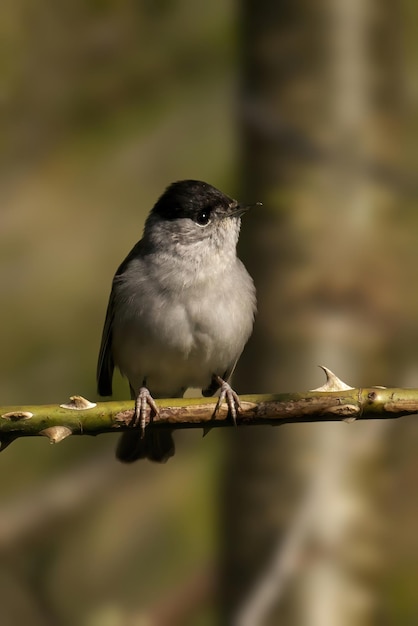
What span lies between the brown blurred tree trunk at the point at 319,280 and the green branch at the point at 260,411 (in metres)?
1.36

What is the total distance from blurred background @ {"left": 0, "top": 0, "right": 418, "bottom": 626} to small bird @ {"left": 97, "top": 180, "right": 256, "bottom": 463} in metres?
0.16

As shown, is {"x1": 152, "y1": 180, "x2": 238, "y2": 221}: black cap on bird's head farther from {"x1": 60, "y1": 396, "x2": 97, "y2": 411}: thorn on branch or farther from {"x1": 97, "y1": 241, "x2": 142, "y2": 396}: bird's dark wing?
{"x1": 60, "y1": 396, "x2": 97, "y2": 411}: thorn on branch

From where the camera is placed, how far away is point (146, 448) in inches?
162

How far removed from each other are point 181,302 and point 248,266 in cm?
50

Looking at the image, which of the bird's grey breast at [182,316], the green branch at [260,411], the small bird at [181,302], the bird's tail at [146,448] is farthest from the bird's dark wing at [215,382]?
the green branch at [260,411]

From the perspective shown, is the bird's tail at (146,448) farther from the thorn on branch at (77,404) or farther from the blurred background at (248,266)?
the thorn on branch at (77,404)

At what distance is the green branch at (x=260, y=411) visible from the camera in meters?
2.28

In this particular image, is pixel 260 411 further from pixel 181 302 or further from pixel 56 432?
pixel 181 302

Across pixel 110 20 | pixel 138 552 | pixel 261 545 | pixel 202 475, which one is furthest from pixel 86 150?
pixel 261 545

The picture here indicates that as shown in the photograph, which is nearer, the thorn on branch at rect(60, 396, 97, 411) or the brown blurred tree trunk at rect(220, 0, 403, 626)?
the thorn on branch at rect(60, 396, 97, 411)

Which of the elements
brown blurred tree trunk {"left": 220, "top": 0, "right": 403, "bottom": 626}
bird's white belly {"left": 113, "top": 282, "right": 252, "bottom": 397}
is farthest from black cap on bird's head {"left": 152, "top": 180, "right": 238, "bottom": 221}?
bird's white belly {"left": 113, "top": 282, "right": 252, "bottom": 397}

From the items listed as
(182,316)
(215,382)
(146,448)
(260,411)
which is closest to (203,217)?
(182,316)

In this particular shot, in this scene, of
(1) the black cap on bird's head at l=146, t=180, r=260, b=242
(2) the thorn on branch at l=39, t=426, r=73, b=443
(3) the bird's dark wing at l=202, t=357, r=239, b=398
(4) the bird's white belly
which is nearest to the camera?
(2) the thorn on branch at l=39, t=426, r=73, b=443

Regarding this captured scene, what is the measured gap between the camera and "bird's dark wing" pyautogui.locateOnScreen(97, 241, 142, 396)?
404 cm
